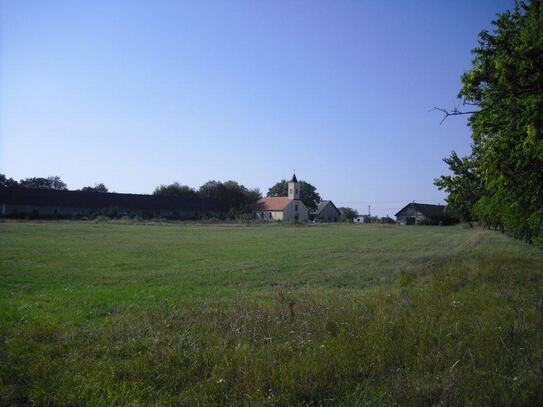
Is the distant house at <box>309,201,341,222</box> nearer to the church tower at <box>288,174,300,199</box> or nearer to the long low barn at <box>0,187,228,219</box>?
the church tower at <box>288,174,300,199</box>

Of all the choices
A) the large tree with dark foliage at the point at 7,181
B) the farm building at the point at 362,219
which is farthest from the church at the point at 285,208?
the large tree with dark foliage at the point at 7,181

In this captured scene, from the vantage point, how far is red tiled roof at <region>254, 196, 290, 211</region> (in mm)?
117812

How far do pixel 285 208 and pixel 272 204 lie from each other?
19.4 feet

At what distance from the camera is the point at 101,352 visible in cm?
571

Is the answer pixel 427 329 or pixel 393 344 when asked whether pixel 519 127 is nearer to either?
pixel 427 329

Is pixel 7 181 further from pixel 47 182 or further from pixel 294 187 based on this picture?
pixel 294 187

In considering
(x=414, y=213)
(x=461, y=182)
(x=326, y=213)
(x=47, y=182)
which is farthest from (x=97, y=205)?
(x=461, y=182)

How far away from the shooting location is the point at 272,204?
121000mm

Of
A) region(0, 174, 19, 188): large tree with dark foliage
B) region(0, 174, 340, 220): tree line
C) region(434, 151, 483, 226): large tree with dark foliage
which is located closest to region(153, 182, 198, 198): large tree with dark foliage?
region(0, 174, 340, 220): tree line

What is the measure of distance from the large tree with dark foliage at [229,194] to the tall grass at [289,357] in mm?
105786

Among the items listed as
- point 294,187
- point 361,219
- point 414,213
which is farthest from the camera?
point 361,219

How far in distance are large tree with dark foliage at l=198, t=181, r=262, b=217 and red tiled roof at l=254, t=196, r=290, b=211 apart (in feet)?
13.5

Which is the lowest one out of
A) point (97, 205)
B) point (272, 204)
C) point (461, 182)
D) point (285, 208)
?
point (461, 182)

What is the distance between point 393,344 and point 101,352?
3943 millimetres
